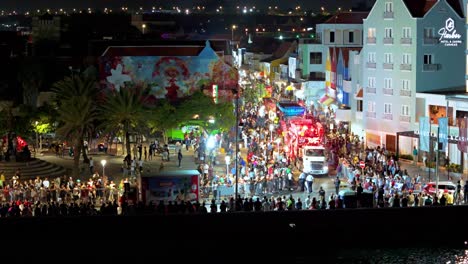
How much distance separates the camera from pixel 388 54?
64.0 meters

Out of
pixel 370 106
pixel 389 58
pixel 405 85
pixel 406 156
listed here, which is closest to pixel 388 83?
pixel 389 58

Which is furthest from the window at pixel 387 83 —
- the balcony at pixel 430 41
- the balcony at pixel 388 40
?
the balcony at pixel 430 41

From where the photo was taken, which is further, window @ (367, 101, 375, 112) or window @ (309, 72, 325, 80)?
window @ (309, 72, 325, 80)

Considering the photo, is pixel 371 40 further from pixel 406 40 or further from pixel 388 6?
pixel 406 40

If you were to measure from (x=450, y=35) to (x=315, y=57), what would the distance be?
31.7 m

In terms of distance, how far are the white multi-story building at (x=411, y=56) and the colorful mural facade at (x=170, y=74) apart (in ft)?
58.6

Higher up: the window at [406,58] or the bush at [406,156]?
the window at [406,58]

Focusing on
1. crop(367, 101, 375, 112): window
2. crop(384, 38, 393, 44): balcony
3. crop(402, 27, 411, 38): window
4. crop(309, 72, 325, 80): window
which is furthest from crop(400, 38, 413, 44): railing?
crop(309, 72, 325, 80): window

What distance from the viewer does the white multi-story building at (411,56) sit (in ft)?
200

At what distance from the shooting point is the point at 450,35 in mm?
60406

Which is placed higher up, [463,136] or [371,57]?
[371,57]

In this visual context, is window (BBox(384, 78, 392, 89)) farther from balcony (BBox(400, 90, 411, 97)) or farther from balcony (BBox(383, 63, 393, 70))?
balcony (BBox(400, 90, 411, 97))

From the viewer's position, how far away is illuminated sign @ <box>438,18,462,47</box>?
60.3 metres

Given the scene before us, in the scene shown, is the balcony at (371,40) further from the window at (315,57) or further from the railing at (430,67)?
the window at (315,57)
